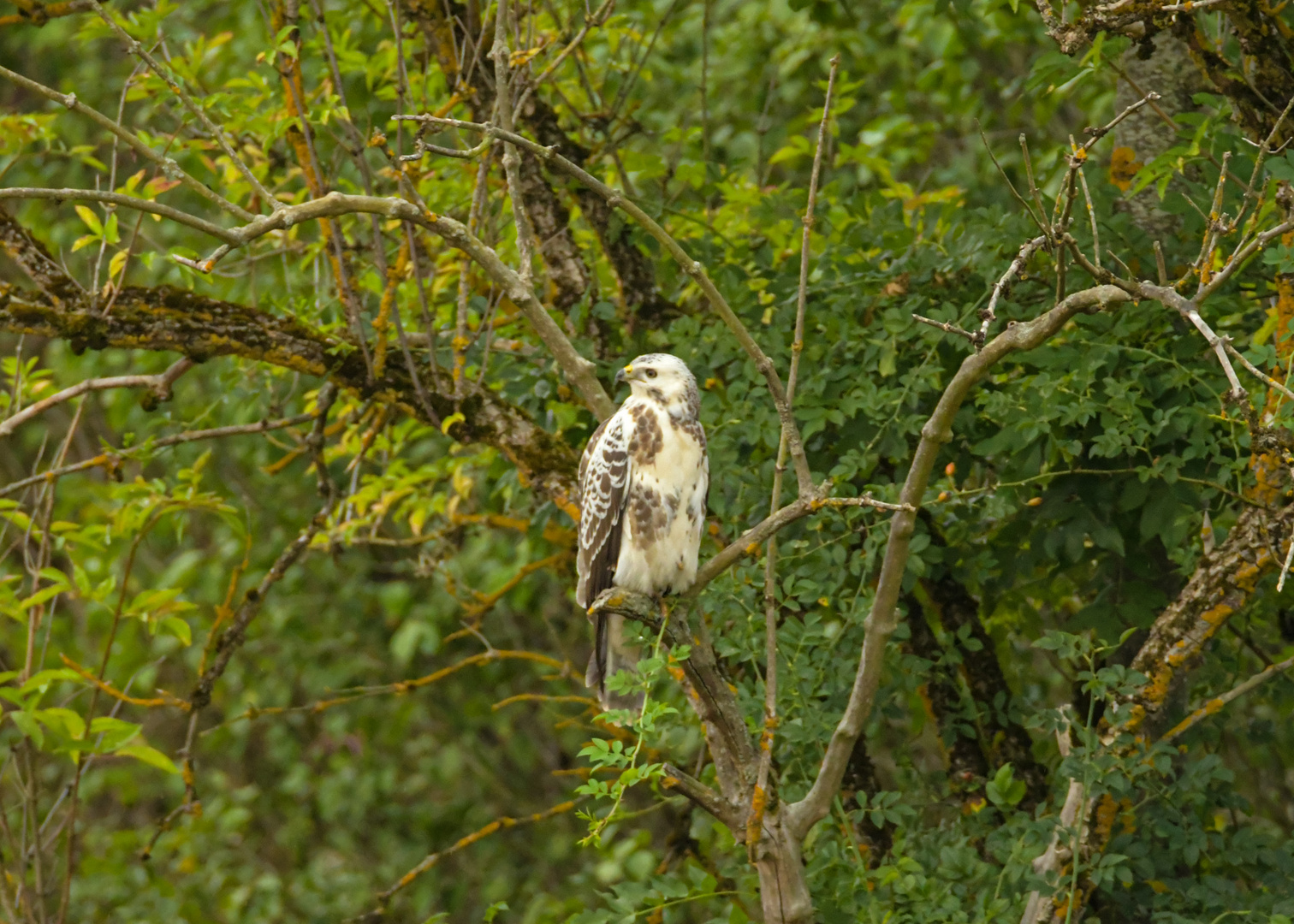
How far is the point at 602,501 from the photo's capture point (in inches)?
120

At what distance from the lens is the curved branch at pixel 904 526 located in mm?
2078

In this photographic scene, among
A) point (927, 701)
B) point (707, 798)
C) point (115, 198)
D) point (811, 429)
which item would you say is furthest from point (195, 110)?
point (927, 701)

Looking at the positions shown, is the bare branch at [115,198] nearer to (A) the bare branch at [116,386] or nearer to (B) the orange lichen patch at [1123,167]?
(A) the bare branch at [116,386]

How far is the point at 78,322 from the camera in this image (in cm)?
300

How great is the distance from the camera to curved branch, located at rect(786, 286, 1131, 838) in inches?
81.8

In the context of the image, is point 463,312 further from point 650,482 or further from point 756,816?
point 756,816

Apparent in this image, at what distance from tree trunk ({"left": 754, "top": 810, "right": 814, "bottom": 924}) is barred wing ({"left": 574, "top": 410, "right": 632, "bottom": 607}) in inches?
26.3

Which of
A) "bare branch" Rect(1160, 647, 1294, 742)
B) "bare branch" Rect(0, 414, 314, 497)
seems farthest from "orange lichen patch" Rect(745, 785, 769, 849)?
"bare branch" Rect(0, 414, 314, 497)

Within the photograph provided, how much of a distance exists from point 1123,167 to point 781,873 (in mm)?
1958

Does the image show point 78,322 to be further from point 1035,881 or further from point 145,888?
point 145,888

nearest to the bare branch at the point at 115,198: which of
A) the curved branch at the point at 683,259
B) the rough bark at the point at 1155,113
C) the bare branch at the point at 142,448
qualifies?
the curved branch at the point at 683,259

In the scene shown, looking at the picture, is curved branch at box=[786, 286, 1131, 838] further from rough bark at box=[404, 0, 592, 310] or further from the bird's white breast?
rough bark at box=[404, 0, 592, 310]

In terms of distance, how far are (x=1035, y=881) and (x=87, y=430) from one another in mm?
6748

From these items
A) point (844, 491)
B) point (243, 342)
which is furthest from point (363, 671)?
point (844, 491)
